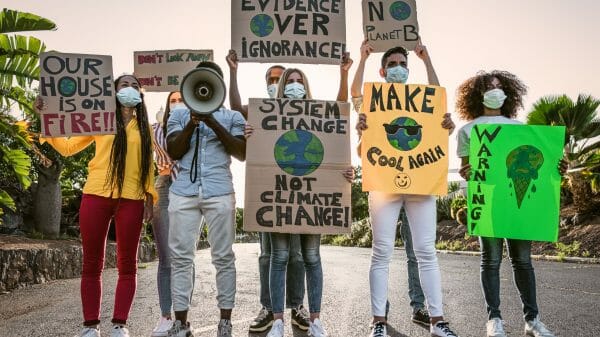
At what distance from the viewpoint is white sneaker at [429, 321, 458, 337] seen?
4.23 metres

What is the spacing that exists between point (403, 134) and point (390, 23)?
3.97 feet

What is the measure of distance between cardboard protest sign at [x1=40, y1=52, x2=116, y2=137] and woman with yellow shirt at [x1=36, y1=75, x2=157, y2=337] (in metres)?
0.10

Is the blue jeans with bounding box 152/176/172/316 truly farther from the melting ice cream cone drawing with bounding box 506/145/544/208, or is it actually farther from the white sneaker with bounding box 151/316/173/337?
the melting ice cream cone drawing with bounding box 506/145/544/208

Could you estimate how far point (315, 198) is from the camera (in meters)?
4.62

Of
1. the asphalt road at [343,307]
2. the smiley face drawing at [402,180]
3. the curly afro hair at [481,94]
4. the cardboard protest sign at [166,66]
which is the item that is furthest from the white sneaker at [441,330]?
the cardboard protest sign at [166,66]

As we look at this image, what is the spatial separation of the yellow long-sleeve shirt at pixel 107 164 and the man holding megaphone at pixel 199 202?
0.32 m

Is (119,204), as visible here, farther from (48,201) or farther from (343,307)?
(48,201)

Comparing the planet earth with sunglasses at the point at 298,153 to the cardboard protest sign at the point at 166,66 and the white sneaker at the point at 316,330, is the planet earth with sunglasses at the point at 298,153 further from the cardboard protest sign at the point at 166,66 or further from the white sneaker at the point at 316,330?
the cardboard protest sign at the point at 166,66

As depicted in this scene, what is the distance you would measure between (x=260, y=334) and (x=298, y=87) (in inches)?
79.5

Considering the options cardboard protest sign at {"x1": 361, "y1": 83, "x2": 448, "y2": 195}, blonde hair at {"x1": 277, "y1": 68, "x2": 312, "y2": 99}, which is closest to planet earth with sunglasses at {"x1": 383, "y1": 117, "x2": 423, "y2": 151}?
cardboard protest sign at {"x1": 361, "y1": 83, "x2": 448, "y2": 195}

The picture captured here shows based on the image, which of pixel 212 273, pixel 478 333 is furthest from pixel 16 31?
pixel 478 333

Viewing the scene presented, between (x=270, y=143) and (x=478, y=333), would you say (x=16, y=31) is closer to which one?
(x=270, y=143)

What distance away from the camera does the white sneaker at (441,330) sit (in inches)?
166

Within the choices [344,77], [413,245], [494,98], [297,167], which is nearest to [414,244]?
[413,245]
